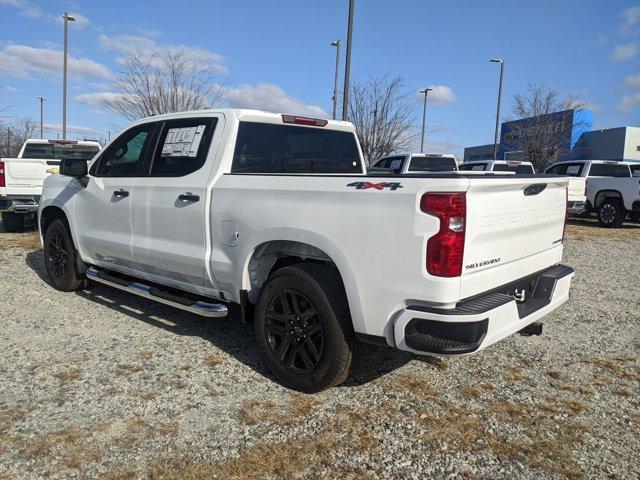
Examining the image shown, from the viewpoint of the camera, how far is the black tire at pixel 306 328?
10.7 feet

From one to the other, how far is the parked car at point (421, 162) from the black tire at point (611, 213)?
487 cm

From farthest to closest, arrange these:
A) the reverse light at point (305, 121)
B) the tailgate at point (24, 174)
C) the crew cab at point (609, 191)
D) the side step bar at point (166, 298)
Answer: the crew cab at point (609, 191) → the tailgate at point (24, 174) → the reverse light at point (305, 121) → the side step bar at point (166, 298)

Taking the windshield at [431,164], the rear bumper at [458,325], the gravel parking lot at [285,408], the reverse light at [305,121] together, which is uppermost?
the windshield at [431,164]

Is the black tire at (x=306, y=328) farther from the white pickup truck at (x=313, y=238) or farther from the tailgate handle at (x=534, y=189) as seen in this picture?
the tailgate handle at (x=534, y=189)

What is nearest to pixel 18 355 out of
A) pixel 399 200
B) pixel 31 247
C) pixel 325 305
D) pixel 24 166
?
pixel 325 305

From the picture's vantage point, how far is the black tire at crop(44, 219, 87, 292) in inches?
228

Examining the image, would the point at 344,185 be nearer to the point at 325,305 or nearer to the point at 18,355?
the point at 325,305

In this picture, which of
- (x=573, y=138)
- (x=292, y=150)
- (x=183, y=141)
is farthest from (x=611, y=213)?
(x=573, y=138)

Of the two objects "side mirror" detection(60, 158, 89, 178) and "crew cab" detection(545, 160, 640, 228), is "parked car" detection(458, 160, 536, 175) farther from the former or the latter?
"side mirror" detection(60, 158, 89, 178)

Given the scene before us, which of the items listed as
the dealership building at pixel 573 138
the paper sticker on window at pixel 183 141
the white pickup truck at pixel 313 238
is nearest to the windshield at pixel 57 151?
the white pickup truck at pixel 313 238

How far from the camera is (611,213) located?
15078 mm

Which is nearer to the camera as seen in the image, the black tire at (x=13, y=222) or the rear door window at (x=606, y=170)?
the black tire at (x=13, y=222)

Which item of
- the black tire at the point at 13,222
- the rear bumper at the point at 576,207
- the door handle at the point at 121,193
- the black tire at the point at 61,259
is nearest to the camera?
the door handle at the point at 121,193

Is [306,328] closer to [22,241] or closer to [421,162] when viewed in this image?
[22,241]
